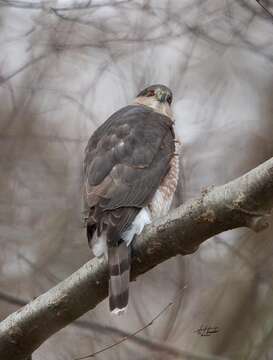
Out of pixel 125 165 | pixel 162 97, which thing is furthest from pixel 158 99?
pixel 125 165

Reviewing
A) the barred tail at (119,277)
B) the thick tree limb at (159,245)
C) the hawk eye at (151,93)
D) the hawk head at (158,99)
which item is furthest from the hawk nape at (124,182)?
the hawk eye at (151,93)

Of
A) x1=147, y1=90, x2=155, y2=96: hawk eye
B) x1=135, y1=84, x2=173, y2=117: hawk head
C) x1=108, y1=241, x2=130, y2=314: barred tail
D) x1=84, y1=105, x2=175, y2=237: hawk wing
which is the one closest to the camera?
x1=108, y1=241, x2=130, y2=314: barred tail

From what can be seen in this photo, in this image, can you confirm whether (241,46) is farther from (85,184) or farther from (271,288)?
(85,184)

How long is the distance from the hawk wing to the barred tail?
0.22 meters

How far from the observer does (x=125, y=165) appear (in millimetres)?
3627

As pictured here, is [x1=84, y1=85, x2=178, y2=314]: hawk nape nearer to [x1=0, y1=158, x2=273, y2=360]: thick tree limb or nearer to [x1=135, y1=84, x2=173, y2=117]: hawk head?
[x1=0, y1=158, x2=273, y2=360]: thick tree limb

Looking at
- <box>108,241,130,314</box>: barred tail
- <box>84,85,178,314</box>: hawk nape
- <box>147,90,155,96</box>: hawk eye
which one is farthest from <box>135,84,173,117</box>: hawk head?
<box>108,241,130,314</box>: barred tail

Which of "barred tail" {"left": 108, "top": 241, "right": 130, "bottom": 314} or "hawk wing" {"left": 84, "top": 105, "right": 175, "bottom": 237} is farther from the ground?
"hawk wing" {"left": 84, "top": 105, "right": 175, "bottom": 237}

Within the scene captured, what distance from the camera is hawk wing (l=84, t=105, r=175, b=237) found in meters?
3.38

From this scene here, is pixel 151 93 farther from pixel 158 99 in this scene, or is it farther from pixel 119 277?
pixel 119 277

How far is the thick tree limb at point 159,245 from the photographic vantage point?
251 centimetres

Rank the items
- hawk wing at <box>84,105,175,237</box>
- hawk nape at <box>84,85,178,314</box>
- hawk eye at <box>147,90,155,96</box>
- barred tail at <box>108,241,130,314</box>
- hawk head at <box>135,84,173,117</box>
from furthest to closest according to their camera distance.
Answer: hawk eye at <box>147,90,155,96</box>, hawk head at <box>135,84,173,117</box>, hawk wing at <box>84,105,175,237</box>, hawk nape at <box>84,85,178,314</box>, barred tail at <box>108,241,130,314</box>

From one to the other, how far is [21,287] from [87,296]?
7.91 feet

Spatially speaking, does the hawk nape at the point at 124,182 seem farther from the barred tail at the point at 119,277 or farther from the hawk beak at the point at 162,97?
the hawk beak at the point at 162,97
